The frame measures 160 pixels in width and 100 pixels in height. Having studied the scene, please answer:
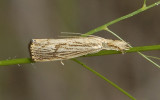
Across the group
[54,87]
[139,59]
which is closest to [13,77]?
[54,87]

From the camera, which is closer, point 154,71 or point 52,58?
point 52,58

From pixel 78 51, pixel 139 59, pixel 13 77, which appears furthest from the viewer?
pixel 139 59

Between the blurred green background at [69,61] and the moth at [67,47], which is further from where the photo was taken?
the blurred green background at [69,61]

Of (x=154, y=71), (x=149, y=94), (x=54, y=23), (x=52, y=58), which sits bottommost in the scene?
(x=149, y=94)

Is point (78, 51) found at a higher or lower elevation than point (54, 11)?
lower

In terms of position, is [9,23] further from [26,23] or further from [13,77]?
[13,77]
